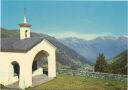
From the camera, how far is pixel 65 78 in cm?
2936

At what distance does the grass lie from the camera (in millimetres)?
25156

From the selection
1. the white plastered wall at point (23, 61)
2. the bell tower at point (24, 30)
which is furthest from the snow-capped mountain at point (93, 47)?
the white plastered wall at point (23, 61)

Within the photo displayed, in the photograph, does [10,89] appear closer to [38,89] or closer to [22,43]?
[38,89]

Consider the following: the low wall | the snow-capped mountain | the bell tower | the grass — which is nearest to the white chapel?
the bell tower

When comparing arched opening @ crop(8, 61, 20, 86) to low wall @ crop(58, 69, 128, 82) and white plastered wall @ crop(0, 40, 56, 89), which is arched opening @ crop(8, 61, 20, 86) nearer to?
white plastered wall @ crop(0, 40, 56, 89)

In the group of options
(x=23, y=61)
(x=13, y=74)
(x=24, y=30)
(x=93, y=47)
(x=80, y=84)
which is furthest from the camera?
(x=93, y=47)

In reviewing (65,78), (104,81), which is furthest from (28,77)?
(104,81)

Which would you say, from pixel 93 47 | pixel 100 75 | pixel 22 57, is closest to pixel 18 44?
pixel 22 57

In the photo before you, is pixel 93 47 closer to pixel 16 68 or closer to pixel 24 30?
pixel 24 30

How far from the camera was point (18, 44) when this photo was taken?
87.5 ft

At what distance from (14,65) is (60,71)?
6.61 m

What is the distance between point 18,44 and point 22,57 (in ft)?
5.66

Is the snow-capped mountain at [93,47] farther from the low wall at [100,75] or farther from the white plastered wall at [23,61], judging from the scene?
the white plastered wall at [23,61]

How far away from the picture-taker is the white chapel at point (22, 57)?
25.4 m
